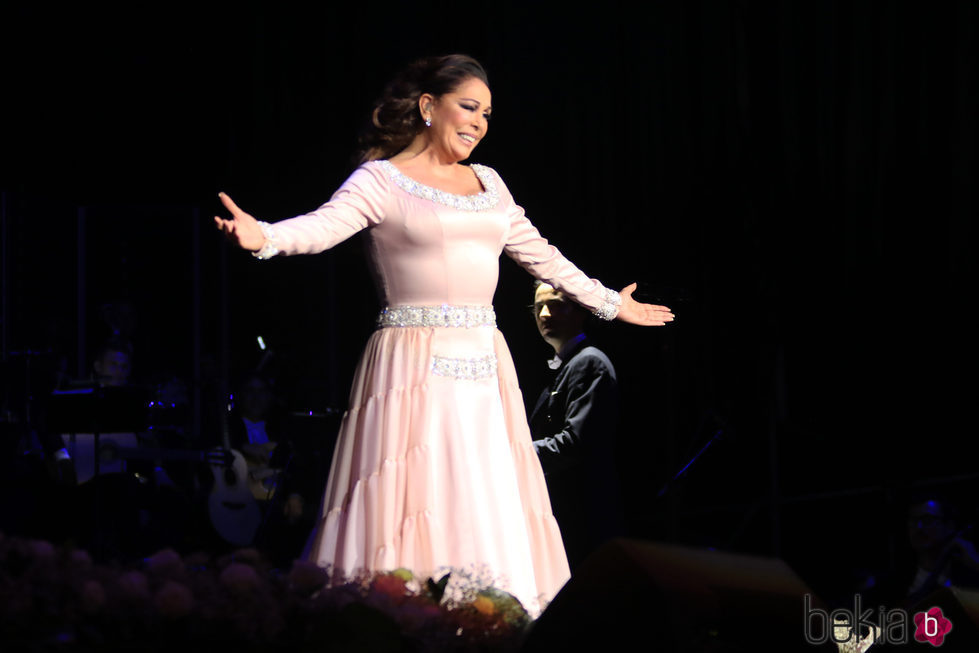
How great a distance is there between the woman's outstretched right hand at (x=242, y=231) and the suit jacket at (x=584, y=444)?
1.91 m

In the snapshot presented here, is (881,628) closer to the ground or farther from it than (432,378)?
closer to the ground

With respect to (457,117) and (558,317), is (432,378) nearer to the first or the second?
(457,117)

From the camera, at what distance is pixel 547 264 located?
3.20 meters

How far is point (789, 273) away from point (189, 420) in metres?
3.87

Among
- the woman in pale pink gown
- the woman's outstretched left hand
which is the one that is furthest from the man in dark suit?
the woman in pale pink gown

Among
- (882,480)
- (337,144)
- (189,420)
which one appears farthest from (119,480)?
(882,480)

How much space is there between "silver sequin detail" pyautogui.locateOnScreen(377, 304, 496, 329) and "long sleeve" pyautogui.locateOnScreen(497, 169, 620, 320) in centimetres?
31

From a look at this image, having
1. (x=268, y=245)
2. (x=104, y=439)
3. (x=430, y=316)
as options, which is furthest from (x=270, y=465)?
(x=268, y=245)

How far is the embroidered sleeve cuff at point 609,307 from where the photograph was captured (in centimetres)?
326

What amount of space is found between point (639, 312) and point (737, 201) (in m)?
2.40

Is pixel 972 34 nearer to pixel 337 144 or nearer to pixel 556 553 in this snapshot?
pixel 337 144

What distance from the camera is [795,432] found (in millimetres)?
5676

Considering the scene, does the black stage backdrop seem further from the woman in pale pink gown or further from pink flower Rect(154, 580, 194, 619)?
pink flower Rect(154, 580, 194, 619)

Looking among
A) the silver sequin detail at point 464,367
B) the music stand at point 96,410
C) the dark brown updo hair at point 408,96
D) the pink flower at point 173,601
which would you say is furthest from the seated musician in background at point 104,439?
the pink flower at point 173,601
